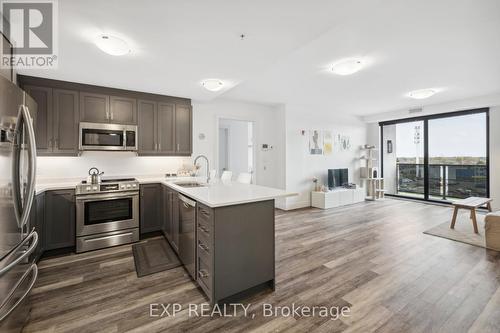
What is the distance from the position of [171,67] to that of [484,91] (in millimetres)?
6269

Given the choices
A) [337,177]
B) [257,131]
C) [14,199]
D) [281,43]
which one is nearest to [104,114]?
[14,199]

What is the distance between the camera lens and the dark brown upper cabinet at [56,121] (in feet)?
10.2

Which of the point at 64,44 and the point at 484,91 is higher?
the point at 484,91

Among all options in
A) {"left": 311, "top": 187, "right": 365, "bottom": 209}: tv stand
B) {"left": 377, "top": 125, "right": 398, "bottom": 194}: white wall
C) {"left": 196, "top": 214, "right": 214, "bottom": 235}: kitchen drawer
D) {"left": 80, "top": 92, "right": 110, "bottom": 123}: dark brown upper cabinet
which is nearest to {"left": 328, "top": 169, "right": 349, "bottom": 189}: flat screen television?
{"left": 311, "top": 187, "right": 365, "bottom": 209}: tv stand

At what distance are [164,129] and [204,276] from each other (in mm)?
2900

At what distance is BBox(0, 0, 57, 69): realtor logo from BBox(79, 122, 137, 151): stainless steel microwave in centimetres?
102

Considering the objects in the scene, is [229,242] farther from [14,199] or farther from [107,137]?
[107,137]

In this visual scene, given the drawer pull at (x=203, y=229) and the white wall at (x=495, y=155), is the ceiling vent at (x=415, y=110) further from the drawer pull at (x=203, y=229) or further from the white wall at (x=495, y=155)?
the drawer pull at (x=203, y=229)

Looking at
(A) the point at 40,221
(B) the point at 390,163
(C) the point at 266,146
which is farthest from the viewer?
(B) the point at 390,163

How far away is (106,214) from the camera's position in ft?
10.5

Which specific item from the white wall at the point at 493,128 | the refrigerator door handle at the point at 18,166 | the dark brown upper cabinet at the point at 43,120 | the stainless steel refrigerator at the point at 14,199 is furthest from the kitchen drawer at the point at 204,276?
the white wall at the point at 493,128

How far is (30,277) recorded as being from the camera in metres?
1.64

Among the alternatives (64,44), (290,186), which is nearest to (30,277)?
(64,44)

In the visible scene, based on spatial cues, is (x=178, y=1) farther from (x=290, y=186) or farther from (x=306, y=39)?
(x=290, y=186)
